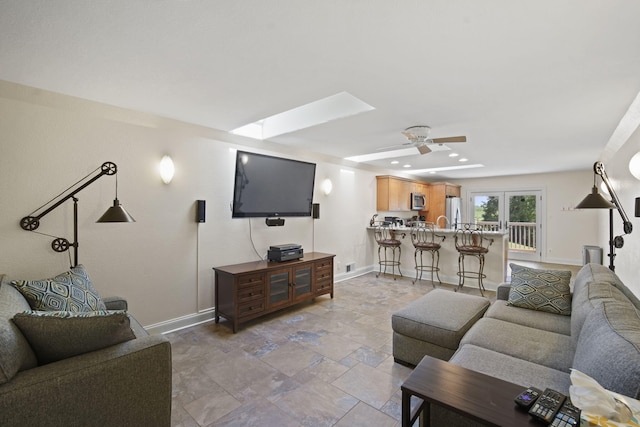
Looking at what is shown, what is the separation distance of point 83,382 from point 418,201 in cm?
745

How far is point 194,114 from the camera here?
303 cm

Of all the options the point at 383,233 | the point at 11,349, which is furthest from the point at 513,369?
the point at 383,233

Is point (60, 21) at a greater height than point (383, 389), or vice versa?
point (60, 21)

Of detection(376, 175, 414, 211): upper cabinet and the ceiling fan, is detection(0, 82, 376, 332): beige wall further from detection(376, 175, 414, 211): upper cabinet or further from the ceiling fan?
detection(376, 175, 414, 211): upper cabinet

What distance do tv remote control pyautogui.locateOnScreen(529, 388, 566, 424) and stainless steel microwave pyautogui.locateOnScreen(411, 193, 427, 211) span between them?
21.4ft

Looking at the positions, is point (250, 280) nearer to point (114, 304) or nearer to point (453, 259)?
point (114, 304)

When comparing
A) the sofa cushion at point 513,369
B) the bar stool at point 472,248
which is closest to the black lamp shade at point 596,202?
the sofa cushion at point 513,369

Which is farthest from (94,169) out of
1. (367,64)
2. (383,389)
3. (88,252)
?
(383,389)

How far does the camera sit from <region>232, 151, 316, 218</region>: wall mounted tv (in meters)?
3.61

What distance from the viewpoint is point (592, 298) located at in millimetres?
1844

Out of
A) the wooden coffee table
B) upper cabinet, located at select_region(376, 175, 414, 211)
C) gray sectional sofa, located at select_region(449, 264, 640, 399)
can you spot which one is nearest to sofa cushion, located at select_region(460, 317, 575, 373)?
gray sectional sofa, located at select_region(449, 264, 640, 399)

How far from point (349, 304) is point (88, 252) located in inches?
121

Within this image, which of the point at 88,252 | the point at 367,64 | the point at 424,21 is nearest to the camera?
the point at 424,21

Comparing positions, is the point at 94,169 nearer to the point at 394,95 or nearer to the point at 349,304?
the point at 394,95
